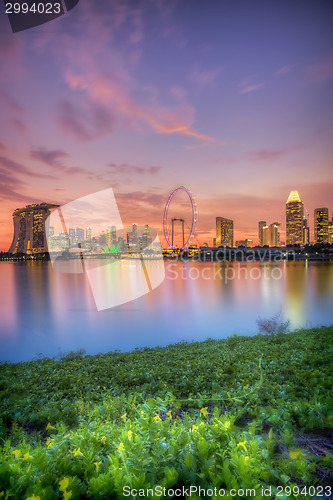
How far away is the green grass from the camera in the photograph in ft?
7.52

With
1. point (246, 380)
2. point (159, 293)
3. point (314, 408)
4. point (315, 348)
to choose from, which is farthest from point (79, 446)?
point (159, 293)

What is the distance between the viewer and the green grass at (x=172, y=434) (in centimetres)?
229

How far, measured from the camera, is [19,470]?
235 cm

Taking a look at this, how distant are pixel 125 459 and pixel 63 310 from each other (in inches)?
1393

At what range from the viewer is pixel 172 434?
2988 mm
